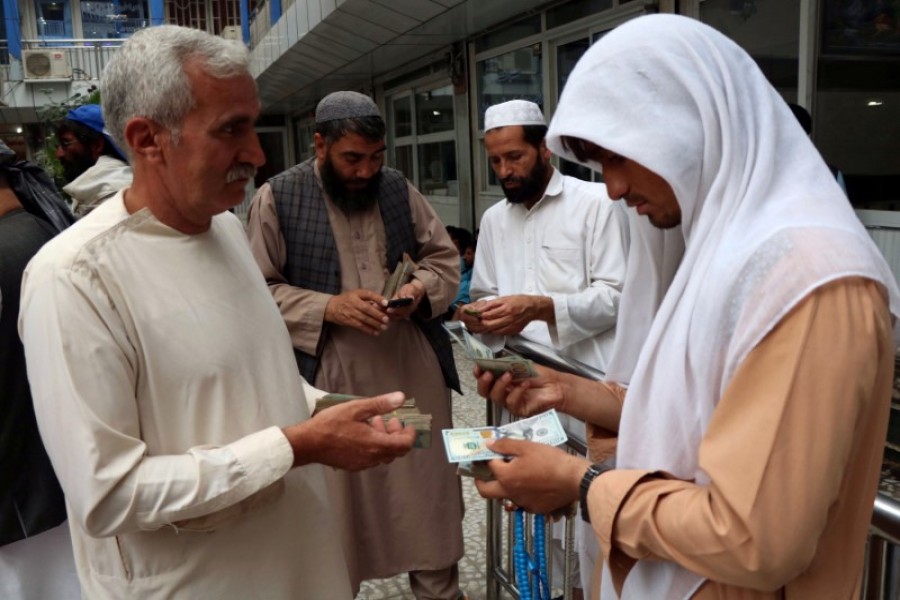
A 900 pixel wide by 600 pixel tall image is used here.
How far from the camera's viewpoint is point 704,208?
1107 millimetres

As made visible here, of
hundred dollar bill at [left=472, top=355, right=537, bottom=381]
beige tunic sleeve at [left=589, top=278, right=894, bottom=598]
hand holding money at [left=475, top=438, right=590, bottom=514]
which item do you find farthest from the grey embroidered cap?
beige tunic sleeve at [left=589, top=278, right=894, bottom=598]

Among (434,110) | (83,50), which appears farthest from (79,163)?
(83,50)

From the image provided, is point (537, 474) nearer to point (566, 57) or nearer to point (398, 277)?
point (398, 277)

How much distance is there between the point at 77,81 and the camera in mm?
20484

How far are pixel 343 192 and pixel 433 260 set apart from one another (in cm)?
44

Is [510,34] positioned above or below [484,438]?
above

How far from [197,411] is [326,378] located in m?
1.25

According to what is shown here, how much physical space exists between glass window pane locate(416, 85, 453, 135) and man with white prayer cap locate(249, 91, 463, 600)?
293 inches

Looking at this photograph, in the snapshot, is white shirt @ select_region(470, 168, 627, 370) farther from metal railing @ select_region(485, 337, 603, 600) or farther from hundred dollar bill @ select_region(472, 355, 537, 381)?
hundred dollar bill @ select_region(472, 355, 537, 381)

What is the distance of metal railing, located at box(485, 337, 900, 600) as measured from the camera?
1.21m

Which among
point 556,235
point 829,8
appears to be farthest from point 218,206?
point 829,8

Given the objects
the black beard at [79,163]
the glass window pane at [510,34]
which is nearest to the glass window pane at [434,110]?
the glass window pane at [510,34]

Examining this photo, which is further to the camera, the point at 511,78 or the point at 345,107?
the point at 511,78

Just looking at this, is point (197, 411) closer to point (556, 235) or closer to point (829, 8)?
point (556, 235)
